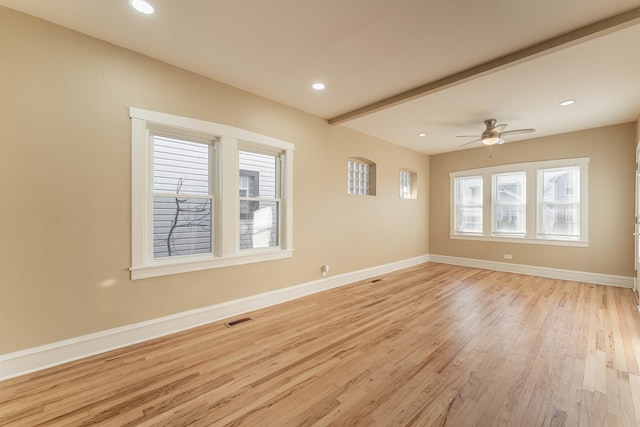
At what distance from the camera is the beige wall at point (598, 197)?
4641mm

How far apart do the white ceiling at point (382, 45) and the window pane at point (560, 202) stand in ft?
5.40

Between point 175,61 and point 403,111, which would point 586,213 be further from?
point 175,61

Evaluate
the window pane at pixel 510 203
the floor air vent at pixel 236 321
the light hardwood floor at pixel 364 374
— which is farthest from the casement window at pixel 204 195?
the window pane at pixel 510 203

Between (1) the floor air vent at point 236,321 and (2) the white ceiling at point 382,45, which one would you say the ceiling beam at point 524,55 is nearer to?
(2) the white ceiling at point 382,45

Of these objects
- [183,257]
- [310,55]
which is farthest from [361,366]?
[310,55]

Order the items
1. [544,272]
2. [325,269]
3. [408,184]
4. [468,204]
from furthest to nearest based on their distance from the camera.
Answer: [408,184] → [468,204] → [544,272] → [325,269]

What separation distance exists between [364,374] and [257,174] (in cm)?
275

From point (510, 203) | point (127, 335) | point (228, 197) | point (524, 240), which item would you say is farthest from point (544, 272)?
point (127, 335)

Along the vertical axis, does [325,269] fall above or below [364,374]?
above

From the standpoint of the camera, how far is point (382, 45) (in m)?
2.56

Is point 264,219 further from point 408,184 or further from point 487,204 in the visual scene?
point 487,204

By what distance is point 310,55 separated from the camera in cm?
274

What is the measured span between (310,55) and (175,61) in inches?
57.4

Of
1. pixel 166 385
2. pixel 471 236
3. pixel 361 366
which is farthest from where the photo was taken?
pixel 471 236
